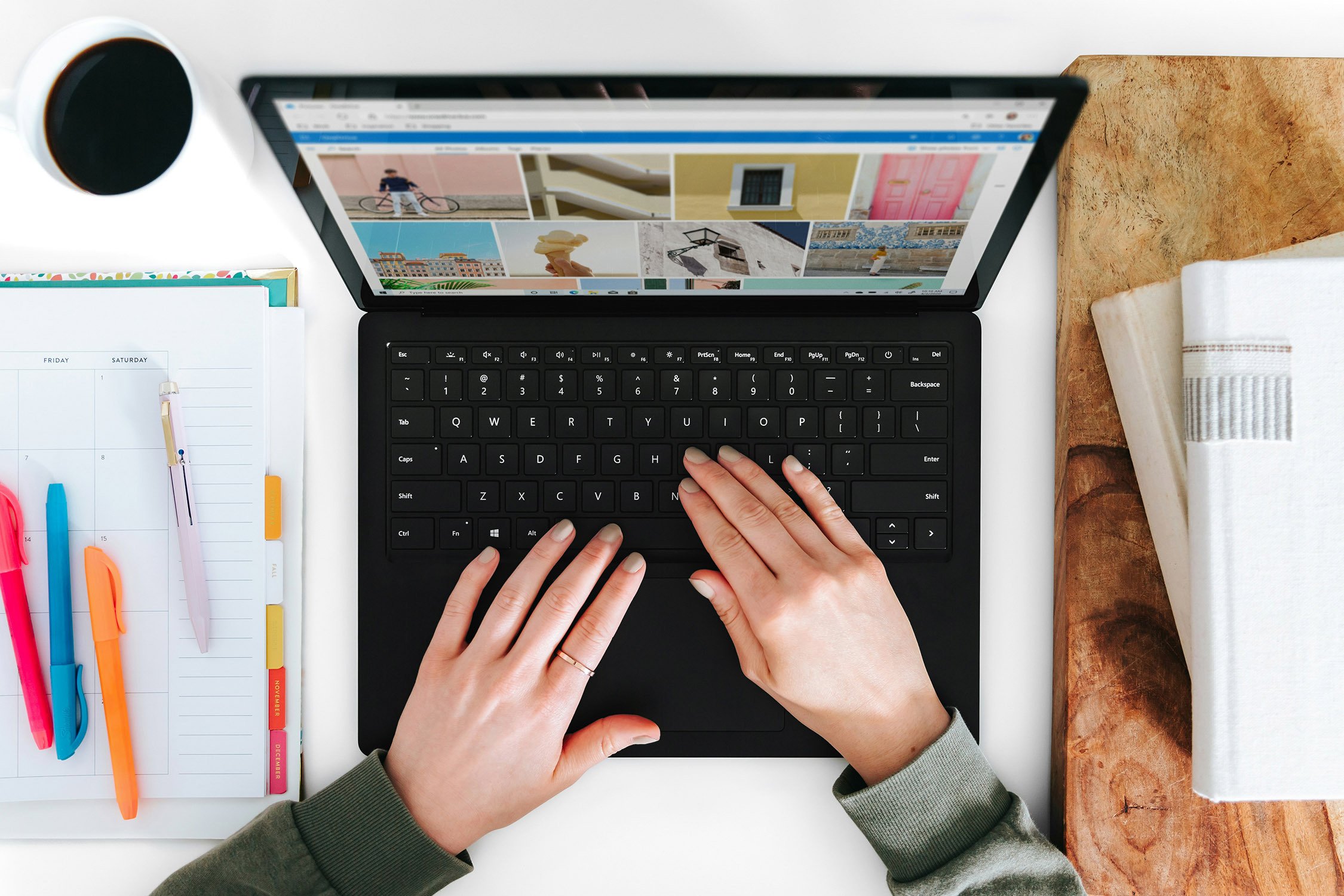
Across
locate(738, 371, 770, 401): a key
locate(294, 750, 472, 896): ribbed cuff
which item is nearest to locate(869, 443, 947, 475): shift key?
locate(738, 371, 770, 401): a key

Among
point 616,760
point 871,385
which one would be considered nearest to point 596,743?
point 616,760

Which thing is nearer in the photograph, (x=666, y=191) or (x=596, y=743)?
(x=666, y=191)

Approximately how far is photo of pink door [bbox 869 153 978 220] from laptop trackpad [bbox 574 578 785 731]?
354 mm

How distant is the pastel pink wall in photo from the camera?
0.48 metres

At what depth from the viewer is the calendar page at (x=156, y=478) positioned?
0.65 meters

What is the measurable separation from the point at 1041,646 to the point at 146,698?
2.72 feet

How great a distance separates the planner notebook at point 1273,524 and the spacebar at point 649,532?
15.8 inches

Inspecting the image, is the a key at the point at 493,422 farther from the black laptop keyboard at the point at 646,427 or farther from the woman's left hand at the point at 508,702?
the woman's left hand at the point at 508,702

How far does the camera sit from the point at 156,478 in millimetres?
655

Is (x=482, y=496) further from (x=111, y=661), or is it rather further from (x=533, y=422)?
(x=111, y=661)

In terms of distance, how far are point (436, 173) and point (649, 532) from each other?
335 millimetres

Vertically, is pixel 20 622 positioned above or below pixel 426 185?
below

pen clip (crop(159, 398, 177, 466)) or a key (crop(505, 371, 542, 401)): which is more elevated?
a key (crop(505, 371, 542, 401))

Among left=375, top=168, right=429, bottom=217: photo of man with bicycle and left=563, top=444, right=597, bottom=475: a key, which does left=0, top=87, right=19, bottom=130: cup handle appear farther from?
left=563, top=444, right=597, bottom=475: a key
